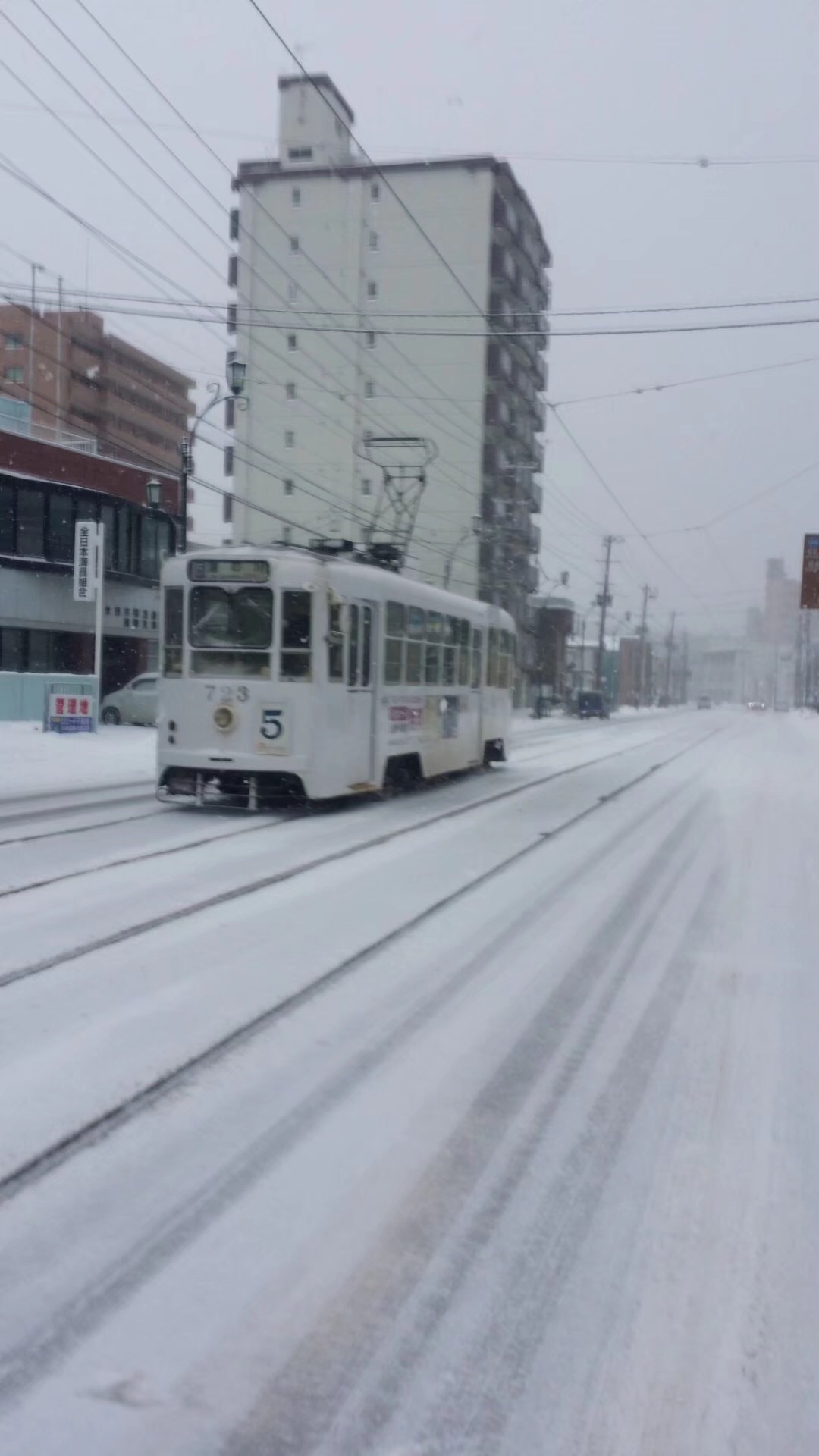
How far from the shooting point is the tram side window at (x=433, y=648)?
1780cm

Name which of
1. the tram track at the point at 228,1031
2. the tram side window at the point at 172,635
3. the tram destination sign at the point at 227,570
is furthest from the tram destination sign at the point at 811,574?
the tram side window at the point at 172,635

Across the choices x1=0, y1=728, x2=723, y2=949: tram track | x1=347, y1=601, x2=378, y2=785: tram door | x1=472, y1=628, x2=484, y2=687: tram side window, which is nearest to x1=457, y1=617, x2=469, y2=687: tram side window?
x1=472, y1=628, x2=484, y2=687: tram side window

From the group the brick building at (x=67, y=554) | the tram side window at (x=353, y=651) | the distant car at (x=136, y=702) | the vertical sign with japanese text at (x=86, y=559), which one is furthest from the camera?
the brick building at (x=67, y=554)

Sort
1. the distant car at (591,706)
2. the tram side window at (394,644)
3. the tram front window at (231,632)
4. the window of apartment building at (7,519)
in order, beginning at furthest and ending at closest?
1. the distant car at (591,706)
2. the window of apartment building at (7,519)
3. the tram side window at (394,644)
4. the tram front window at (231,632)

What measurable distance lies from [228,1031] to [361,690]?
958 cm

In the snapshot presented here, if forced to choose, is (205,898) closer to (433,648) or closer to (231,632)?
(231,632)

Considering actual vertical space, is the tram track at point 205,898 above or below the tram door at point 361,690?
below

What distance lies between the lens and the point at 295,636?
14102 mm

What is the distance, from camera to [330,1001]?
638cm

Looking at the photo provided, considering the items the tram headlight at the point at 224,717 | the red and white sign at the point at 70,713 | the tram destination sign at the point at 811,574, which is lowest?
the red and white sign at the point at 70,713

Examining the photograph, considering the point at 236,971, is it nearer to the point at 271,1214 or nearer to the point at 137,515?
the point at 271,1214

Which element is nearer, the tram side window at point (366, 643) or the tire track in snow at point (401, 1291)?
the tire track in snow at point (401, 1291)

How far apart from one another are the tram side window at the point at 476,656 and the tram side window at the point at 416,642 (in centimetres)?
286

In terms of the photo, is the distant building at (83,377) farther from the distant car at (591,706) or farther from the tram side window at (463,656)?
the tram side window at (463,656)
